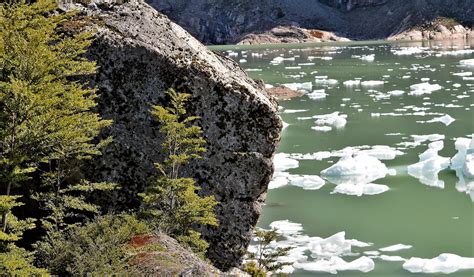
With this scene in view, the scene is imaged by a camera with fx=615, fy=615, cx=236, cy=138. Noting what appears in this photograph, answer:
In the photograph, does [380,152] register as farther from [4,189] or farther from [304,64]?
[304,64]

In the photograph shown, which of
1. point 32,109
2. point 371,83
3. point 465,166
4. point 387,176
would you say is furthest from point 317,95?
point 32,109

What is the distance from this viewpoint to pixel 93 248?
852cm

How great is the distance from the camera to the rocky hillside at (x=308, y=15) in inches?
5605

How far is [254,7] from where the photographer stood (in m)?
163

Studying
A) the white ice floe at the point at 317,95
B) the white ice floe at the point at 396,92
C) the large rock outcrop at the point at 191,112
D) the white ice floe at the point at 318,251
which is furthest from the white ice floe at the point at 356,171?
the white ice floe at the point at 396,92

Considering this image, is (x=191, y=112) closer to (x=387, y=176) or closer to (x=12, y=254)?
(x=12, y=254)

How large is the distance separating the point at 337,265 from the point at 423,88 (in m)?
33.4

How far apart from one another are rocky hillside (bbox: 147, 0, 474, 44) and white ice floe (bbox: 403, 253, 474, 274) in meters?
132

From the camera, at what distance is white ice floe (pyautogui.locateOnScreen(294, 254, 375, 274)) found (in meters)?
14.0

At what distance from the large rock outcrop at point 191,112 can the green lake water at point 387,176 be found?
275 centimetres

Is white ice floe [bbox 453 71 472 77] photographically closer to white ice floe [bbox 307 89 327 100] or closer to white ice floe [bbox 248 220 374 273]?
white ice floe [bbox 307 89 327 100]

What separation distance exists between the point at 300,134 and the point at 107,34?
20.0 m

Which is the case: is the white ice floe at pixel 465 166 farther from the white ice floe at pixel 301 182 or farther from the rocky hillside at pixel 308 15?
the rocky hillside at pixel 308 15

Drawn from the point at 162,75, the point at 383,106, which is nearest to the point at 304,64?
the point at 383,106
